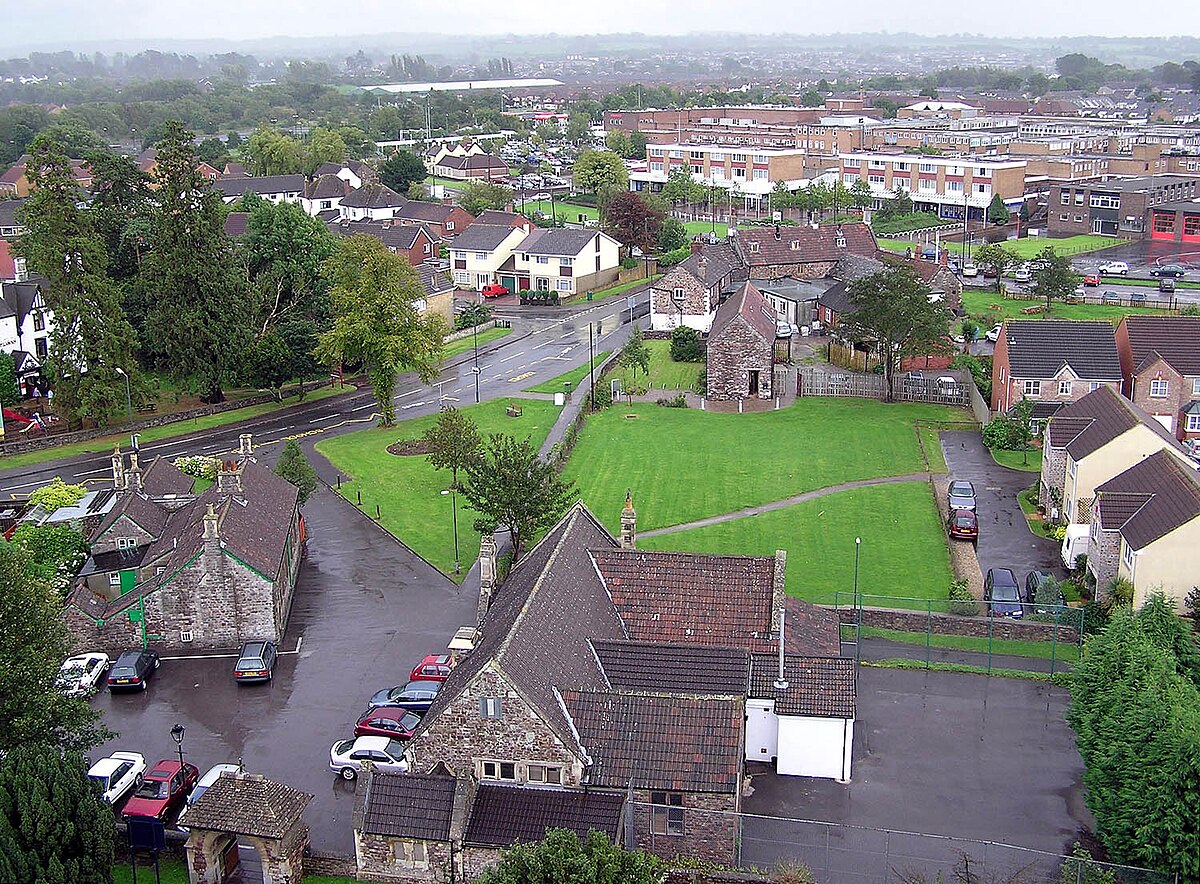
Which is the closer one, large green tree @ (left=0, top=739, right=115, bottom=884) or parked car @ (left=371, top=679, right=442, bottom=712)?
large green tree @ (left=0, top=739, right=115, bottom=884)

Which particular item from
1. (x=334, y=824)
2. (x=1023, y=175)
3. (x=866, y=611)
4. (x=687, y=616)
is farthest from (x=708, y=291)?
(x=1023, y=175)

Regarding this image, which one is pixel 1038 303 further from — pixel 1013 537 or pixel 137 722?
pixel 137 722

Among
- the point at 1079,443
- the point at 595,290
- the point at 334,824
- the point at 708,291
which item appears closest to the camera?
the point at 334,824

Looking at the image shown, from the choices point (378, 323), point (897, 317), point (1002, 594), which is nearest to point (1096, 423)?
point (1002, 594)

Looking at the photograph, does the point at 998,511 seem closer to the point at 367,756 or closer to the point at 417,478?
the point at 417,478

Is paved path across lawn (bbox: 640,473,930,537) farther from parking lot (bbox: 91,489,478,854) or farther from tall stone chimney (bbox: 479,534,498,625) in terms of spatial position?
tall stone chimney (bbox: 479,534,498,625)

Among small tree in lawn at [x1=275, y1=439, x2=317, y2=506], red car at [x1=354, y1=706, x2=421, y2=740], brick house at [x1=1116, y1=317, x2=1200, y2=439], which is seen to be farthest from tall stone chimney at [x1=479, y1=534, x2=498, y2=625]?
brick house at [x1=1116, y1=317, x2=1200, y2=439]
